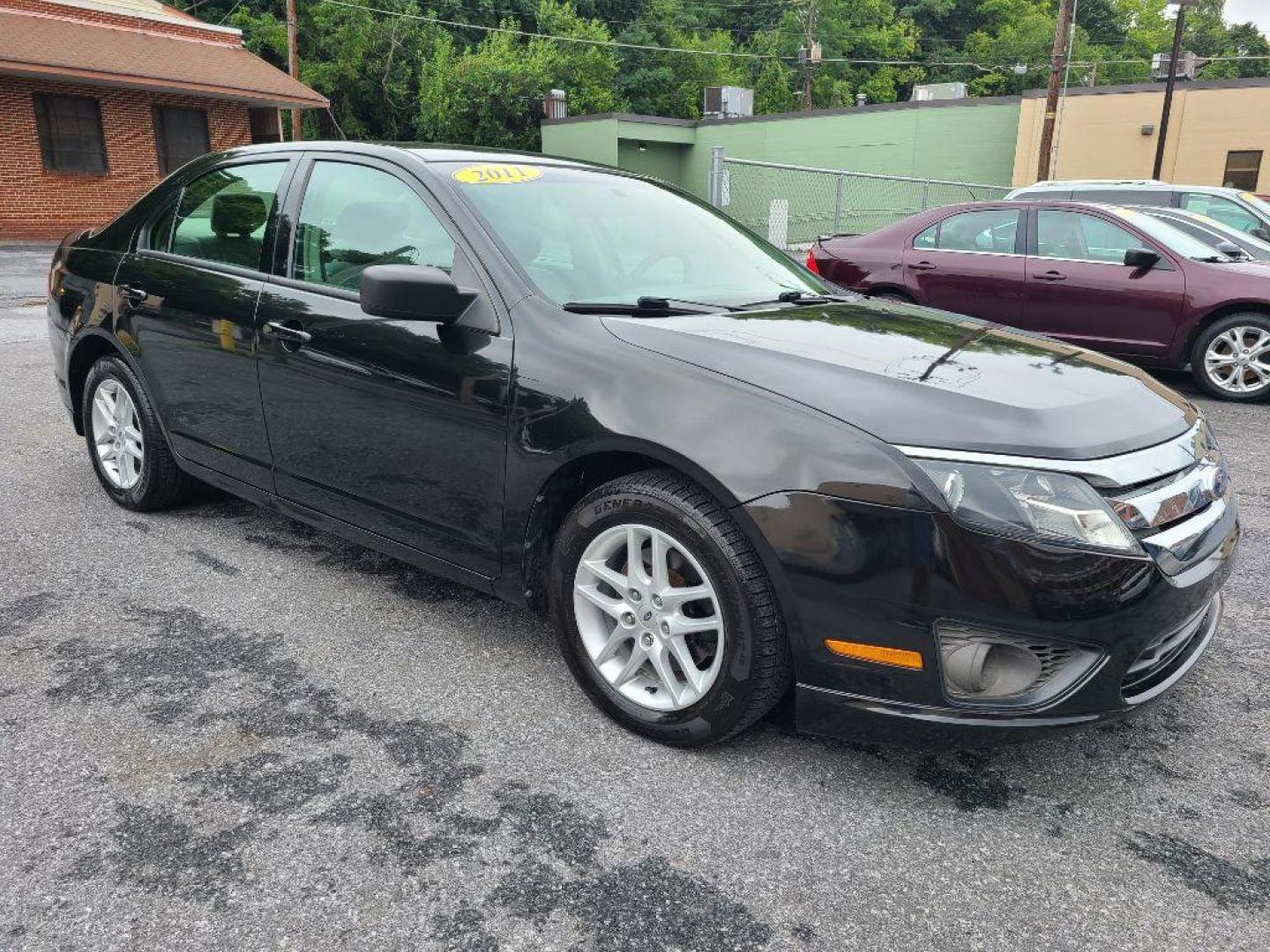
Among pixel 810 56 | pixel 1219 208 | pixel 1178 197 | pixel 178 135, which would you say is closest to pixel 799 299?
pixel 1178 197

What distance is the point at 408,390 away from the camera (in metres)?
3.04

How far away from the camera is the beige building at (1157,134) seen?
26781 millimetres

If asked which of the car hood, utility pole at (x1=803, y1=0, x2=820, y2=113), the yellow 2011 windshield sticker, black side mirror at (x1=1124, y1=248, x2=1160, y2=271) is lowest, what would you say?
black side mirror at (x1=1124, y1=248, x2=1160, y2=271)

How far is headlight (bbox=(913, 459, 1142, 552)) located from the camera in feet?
7.14

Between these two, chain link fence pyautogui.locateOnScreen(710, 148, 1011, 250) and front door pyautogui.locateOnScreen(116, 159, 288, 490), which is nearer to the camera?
front door pyautogui.locateOnScreen(116, 159, 288, 490)

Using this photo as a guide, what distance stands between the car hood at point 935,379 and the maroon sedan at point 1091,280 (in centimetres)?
498

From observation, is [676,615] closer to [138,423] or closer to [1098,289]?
[138,423]

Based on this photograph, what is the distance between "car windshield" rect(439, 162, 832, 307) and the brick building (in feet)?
68.0

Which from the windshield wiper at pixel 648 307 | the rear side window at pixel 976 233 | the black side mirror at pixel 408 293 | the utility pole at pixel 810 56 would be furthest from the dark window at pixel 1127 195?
the utility pole at pixel 810 56

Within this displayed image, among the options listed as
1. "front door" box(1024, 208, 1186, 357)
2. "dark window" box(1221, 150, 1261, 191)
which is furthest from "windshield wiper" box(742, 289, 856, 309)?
"dark window" box(1221, 150, 1261, 191)

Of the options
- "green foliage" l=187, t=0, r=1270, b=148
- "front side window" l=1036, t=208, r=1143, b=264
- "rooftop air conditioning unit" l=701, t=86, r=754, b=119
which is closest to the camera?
"front side window" l=1036, t=208, r=1143, b=264

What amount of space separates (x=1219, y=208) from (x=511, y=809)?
38.3 ft

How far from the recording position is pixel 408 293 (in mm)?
2738

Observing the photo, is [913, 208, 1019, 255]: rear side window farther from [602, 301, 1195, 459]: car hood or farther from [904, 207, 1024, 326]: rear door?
[602, 301, 1195, 459]: car hood
